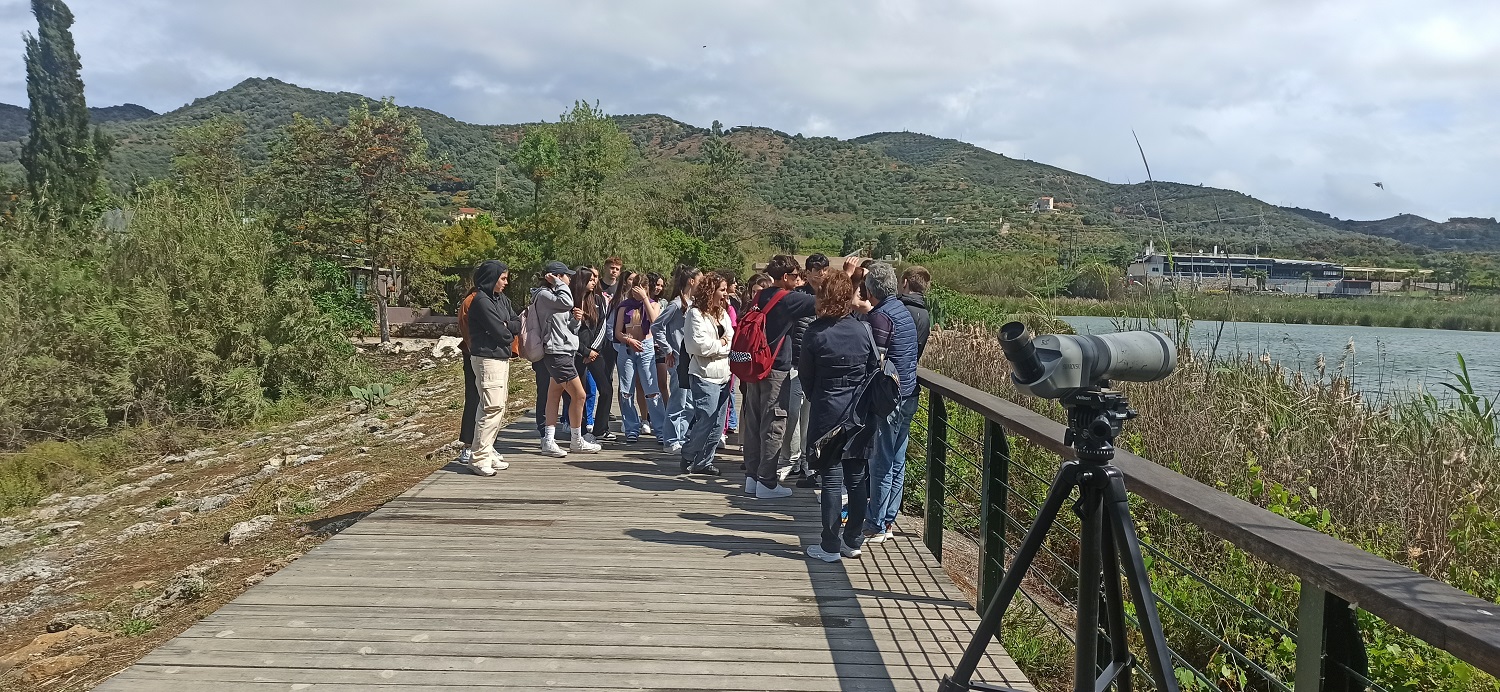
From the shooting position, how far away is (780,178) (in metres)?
108

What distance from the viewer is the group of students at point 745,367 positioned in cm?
464

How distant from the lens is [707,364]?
687cm

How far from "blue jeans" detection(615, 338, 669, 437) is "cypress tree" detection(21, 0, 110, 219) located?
38146mm

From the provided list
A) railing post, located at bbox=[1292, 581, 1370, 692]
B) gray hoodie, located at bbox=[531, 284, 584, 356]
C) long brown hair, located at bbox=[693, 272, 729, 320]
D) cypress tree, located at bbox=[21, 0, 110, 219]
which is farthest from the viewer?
cypress tree, located at bbox=[21, 0, 110, 219]

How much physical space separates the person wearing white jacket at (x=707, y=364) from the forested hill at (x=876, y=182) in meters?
2.65

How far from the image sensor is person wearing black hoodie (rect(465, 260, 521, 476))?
6668mm

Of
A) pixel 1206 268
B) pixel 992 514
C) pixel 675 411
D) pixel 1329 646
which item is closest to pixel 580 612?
pixel 992 514

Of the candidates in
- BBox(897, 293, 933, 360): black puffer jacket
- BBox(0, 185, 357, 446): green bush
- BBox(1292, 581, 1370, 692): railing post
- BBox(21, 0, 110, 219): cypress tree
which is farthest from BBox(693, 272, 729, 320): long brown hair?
BBox(21, 0, 110, 219): cypress tree

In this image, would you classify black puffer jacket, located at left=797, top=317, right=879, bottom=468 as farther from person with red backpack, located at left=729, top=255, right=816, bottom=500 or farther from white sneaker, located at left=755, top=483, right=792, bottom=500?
white sneaker, located at left=755, top=483, right=792, bottom=500

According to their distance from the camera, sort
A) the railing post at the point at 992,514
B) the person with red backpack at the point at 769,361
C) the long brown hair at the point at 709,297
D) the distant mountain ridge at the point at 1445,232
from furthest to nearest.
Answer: the distant mountain ridge at the point at 1445,232 → the long brown hair at the point at 709,297 → the person with red backpack at the point at 769,361 → the railing post at the point at 992,514

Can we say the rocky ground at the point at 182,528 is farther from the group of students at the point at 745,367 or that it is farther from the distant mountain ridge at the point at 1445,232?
the distant mountain ridge at the point at 1445,232

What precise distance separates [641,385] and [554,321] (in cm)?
112

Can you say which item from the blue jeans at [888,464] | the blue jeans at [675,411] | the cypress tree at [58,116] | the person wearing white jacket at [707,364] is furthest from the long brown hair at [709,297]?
the cypress tree at [58,116]

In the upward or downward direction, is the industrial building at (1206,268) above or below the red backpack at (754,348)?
above
